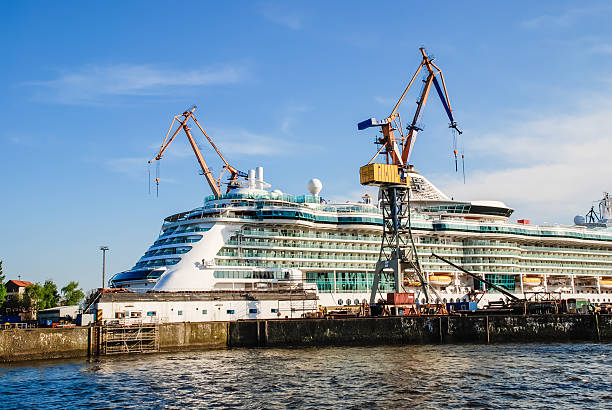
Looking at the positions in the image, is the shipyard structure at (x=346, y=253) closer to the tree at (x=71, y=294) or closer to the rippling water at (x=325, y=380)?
the rippling water at (x=325, y=380)

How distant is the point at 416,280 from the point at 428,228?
9.73 meters

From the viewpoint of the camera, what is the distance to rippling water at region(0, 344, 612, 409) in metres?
32.2

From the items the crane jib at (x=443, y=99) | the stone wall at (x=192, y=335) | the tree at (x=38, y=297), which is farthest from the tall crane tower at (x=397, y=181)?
the tree at (x=38, y=297)

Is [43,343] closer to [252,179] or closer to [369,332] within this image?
[369,332]

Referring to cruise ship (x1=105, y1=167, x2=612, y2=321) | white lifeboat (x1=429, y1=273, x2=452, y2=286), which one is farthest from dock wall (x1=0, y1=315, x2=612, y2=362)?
white lifeboat (x1=429, y1=273, x2=452, y2=286)

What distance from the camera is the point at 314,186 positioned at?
85750mm

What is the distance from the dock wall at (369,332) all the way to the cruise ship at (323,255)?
12.0 feet

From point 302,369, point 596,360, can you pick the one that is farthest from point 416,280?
point 302,369

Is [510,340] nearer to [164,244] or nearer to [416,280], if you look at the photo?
[416,280]

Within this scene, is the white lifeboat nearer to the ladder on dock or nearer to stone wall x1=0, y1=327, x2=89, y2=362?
the ladder on dock

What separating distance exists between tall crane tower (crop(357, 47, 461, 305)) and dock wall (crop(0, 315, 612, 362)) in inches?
452

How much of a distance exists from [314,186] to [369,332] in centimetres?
3003

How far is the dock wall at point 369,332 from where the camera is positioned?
187 ft

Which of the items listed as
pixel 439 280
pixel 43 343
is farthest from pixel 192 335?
pixel 439 280
